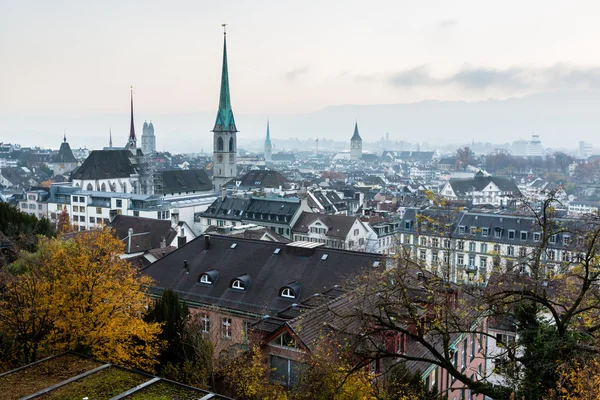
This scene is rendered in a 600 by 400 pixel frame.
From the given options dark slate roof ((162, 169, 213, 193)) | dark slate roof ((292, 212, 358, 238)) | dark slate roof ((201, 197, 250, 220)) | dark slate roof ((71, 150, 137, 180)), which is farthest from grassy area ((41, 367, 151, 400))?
dark slate roof ((71, 150, 137, 180))

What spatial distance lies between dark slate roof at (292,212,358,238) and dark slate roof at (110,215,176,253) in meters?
18.6

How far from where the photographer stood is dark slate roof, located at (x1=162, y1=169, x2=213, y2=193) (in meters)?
113

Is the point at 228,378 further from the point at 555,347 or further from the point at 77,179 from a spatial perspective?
the point at 77,179

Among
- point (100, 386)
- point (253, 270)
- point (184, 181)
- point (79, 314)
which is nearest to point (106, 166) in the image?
point (184, 181)

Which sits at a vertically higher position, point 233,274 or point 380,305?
point 380,305

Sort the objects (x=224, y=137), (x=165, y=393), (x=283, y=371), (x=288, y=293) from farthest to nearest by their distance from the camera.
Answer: (x=224, y=137), (x=288, y=293), (x=283, y=371), (x=165, y=393)

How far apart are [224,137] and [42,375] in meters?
110

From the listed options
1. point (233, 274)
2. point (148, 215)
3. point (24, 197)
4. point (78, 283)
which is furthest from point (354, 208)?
point (78, 283)

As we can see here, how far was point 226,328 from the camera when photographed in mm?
33531

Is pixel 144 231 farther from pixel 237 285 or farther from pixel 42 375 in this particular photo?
pixel 42 375

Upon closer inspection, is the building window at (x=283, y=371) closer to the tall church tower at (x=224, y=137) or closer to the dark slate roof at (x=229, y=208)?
the dark slate roof at (x=229, y=208)

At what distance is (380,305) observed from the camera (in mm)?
18016

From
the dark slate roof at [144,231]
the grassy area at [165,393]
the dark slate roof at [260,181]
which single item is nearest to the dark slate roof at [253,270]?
the grassy area at [165,393]

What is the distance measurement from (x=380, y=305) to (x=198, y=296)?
19.7m
